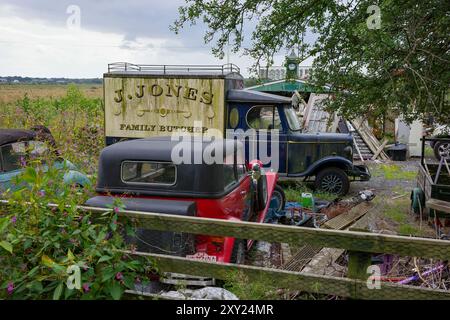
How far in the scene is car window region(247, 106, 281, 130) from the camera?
10523 millimetres

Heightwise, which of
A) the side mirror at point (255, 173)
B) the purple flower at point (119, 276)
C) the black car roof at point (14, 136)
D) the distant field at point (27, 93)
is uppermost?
the distant field at point (27, 93)

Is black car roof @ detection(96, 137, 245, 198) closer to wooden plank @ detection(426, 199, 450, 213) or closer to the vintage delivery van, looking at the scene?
wooden plank @ detection(426, 199, 450, 213)

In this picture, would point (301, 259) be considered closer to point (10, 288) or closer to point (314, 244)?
point (314, 244)

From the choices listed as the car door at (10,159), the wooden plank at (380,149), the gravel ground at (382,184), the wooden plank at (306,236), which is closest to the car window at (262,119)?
the gravel ground at (382,184)

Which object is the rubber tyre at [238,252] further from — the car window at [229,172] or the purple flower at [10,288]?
the purple flower at [10,288]

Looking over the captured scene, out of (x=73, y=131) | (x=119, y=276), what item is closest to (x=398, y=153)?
(x=73, y=131)

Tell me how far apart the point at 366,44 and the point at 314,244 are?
4.41 metres

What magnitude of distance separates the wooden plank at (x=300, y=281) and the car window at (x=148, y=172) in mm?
1370

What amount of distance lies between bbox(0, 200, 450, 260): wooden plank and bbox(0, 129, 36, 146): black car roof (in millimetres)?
4820

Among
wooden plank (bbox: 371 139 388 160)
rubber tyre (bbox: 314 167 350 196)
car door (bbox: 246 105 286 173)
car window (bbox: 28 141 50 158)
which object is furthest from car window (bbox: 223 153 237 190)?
wooden plank (bbox: 371 139 388 160)

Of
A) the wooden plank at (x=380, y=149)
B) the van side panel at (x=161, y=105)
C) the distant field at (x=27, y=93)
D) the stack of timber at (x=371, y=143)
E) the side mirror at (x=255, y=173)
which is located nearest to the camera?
the side mirror at (x=255, y=173)

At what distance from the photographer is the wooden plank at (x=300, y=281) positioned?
2.99 meters

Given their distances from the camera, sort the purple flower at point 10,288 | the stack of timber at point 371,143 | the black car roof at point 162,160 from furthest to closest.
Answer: the stack of timber at point 371,143, the black car roof at point 162,160, the purple flower at point 10,288
